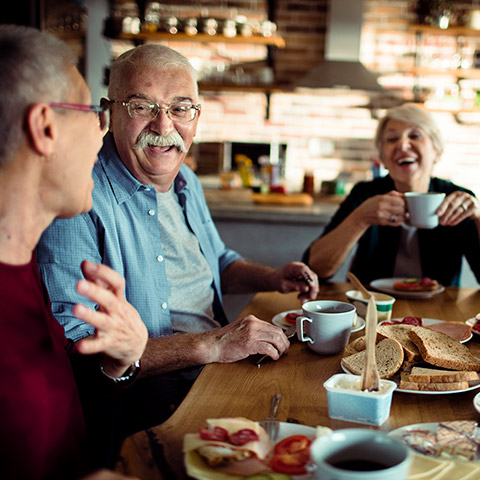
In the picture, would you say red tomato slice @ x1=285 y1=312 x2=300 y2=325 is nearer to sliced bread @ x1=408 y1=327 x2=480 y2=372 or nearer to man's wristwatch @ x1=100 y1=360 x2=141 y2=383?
sliced bread @ x1=408 y1=327 x2=480 y2=372

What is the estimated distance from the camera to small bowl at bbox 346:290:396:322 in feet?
4.71

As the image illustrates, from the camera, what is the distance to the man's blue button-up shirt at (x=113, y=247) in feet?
3.96

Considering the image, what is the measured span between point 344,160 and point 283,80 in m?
1.05

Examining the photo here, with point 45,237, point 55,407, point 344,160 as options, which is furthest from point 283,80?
point 55,407

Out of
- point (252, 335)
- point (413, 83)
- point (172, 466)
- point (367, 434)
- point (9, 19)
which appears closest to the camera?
point (367, 434)

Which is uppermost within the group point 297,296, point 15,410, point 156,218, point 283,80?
point 283,80

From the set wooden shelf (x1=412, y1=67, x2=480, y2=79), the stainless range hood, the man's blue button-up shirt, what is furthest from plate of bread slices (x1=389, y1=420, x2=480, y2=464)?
Result: wooden shelf (x1=412, y1=67, x2=480, y2=79)

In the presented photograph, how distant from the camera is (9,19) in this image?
429 cm

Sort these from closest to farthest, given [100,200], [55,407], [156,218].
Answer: [55,407] < [100,200] < [156,218]

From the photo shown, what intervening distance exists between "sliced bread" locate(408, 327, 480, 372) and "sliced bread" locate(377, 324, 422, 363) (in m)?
0.02

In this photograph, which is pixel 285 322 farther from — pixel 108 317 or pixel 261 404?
pixel 108 317

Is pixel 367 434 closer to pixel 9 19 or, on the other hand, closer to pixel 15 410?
pixel 15 410

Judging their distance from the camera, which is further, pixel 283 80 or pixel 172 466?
pixel 283 80

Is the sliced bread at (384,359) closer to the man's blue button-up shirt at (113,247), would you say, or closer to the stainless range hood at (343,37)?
the man's blue button-up shirt at (113,247)
